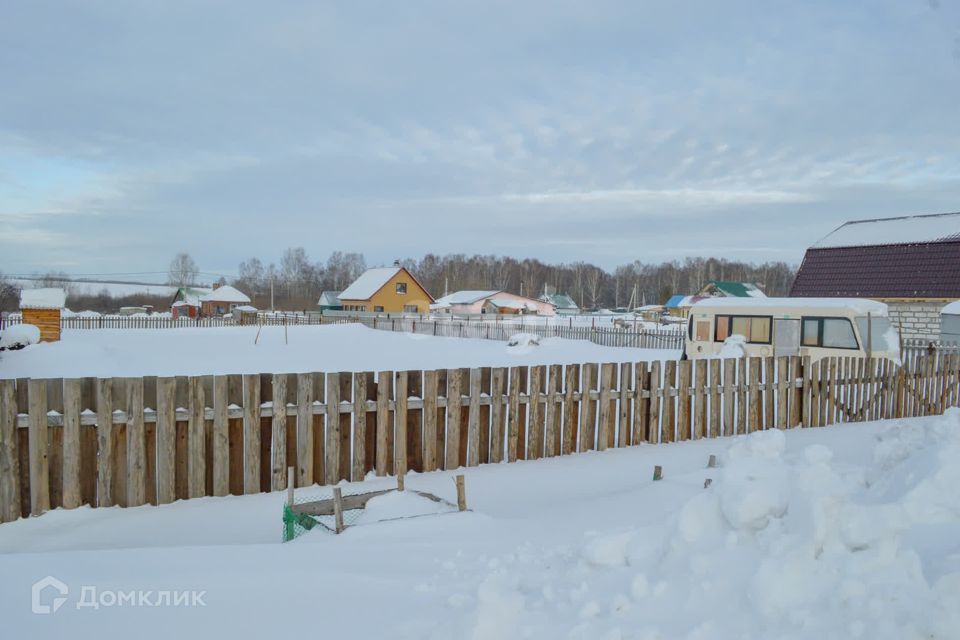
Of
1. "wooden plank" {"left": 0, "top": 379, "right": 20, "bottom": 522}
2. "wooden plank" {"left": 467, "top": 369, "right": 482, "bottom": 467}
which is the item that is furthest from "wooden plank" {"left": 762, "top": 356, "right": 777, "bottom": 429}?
"wooden plank" {"left": 0, "top": 379, "right": 20, "bottom": 522}

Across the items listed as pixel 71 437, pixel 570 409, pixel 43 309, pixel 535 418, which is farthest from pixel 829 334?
pixel 43 309

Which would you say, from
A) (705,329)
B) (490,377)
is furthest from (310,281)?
(490,377)

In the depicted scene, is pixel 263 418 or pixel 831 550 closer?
pixel 831 550

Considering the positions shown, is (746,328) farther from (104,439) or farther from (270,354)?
(270,354)

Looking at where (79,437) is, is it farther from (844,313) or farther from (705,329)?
(705,329)

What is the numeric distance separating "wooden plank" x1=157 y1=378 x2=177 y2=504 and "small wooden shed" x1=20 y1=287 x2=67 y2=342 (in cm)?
2225

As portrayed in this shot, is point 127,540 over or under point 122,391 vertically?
under

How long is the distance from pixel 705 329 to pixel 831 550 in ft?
56.4

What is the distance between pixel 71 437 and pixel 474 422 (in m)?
3.76

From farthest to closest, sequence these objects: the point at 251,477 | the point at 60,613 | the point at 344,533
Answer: the point at 251,477
the point at 344,533
the point at 60,613

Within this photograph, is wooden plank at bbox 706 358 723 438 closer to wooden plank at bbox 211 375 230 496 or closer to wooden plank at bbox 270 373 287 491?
wooden plank at bbox 270 373 287 491

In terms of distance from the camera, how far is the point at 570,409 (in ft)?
24.8

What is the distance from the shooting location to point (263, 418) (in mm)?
6070

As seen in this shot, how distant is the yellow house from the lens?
65.9m
